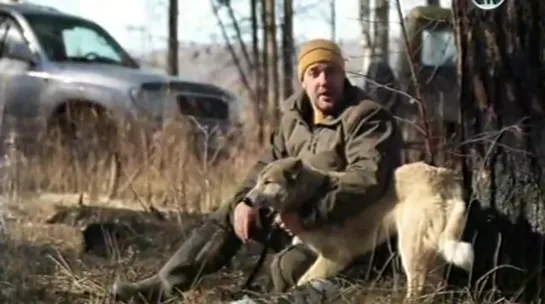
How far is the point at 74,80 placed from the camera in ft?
38.1

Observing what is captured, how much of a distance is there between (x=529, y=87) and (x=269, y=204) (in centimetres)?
134

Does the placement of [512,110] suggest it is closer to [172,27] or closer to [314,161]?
[314,161]

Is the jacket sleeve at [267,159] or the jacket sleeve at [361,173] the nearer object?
the jacket sleeve at [361,173]

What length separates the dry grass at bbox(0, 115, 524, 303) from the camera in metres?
5.65

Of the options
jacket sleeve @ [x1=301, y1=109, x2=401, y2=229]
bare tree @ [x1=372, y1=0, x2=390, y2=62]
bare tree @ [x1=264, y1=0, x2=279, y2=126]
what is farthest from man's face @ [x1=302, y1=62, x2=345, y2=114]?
bare tree @ [x1=264, y1=0, x2=279, y2=126]

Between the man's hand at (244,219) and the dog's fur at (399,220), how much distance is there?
6cm

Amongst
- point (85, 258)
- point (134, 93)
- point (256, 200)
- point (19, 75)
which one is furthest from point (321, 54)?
point (19, 75)

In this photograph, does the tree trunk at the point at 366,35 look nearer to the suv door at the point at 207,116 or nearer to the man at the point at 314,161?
the suv door at the point at 207,116

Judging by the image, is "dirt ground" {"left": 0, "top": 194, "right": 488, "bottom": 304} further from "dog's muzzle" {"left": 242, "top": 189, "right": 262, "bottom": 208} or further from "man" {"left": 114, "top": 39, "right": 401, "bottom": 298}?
"dog's muzzle" {"left": 242, "top": 189, "right": 262, "bottom": 208}

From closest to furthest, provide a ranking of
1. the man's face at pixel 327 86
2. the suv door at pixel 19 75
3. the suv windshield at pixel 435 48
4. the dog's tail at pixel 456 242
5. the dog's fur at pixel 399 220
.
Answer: the dog's tail at pixel 456 242, the dog's fur at pixel 399 220, the man's face at pixel 327 86, the suv windshield at pixel 435 48, the suv door at pixel 19 75

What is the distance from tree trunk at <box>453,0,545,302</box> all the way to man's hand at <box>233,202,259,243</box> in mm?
1029

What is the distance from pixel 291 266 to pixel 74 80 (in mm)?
6535

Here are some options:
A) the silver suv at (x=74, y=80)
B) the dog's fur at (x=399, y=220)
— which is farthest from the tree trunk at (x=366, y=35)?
the dog's fur at (x=399, y=220)

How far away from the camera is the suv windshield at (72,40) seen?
12070mm
